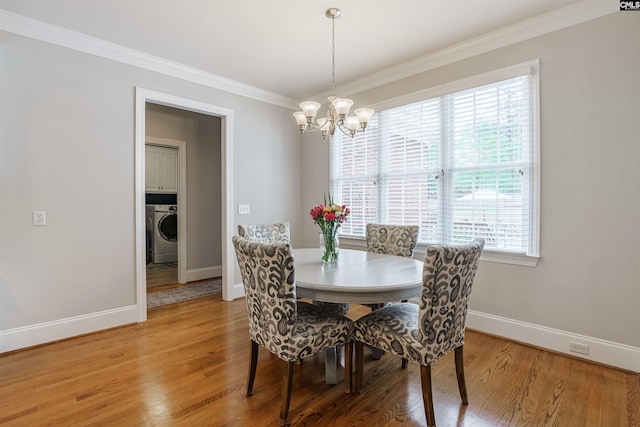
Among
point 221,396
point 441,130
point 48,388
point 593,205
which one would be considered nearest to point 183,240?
point 48,388

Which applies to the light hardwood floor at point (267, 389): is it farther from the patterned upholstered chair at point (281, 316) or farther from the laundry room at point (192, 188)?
the laundry room at point (192, 188)

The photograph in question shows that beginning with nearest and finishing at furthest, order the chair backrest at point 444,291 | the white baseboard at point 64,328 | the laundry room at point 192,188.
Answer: the chair backrest at point 444,291 → the white baseboard at point 64,328 → the laundry room at point 192,188

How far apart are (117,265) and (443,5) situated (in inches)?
142

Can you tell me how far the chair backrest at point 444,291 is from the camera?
1500 mm

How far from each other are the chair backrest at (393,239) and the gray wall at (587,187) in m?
0.84

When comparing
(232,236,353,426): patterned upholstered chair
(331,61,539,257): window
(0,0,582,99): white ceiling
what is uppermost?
(0,0,582,99): white ceiling

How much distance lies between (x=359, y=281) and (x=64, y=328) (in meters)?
2.70

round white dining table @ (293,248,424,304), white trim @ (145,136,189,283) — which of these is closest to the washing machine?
white trim @ (145,136,189,283)

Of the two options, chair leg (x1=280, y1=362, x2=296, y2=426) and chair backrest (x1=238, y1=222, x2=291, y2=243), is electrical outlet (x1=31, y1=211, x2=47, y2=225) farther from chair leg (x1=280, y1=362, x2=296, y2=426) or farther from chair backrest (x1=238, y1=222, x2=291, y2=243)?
chair leg (x1=280, y1=362, x2=296, y2=426)

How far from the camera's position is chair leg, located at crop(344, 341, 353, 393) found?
1.89 m

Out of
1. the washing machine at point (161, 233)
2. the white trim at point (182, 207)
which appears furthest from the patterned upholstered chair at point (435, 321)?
the washing machine at point (161, 233)

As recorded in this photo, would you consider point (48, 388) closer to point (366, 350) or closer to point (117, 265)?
point (117, 265)

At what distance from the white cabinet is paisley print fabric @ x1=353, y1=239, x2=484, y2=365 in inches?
201

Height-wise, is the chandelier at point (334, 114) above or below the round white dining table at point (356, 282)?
above
